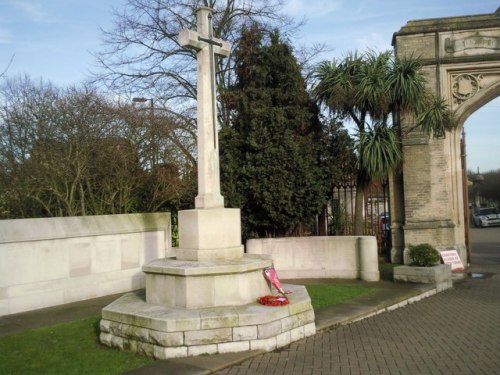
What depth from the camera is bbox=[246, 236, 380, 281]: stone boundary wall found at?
11.9 m

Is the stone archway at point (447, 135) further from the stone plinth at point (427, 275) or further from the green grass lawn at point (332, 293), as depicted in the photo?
the green grass lawn at point (332, 293)

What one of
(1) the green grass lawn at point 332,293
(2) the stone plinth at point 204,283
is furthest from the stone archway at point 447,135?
(2) the stone plinth at point 204,283

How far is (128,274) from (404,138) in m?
8.65

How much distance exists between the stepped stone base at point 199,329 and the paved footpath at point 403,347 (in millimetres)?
261

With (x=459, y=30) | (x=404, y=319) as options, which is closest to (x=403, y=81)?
(x=459, y=30)

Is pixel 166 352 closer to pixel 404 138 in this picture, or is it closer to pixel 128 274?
pixel 128 274

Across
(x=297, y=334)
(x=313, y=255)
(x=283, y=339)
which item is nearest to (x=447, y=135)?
(x=313, y=255)

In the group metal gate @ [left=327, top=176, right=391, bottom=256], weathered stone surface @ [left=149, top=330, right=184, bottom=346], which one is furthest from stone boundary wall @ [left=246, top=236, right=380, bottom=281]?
weathered stone surface @ [left=149, top=330, right=184, bottom=346]

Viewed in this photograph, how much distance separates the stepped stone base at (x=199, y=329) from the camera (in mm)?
5676

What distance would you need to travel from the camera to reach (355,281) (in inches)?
452

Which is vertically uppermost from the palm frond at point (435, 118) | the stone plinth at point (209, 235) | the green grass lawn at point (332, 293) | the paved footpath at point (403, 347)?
the palm frond at point (435, 118)

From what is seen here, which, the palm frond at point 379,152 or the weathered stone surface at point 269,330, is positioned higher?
the palm frond at point 379,152

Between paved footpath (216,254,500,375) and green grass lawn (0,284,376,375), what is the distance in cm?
132

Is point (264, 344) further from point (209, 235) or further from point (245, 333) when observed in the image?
point (209, 235)
